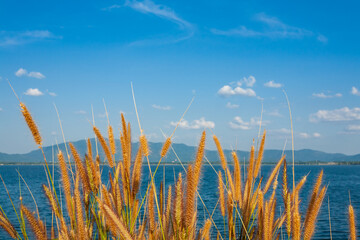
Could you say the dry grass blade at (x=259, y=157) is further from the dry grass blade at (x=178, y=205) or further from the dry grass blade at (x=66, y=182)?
the dry grass blade at (x=66, y=182)

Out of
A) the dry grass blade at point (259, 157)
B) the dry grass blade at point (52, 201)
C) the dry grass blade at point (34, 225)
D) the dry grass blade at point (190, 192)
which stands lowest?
the dry grass blade at point (34, 225)

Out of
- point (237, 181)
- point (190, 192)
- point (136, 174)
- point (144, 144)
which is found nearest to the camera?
point (190, 192)

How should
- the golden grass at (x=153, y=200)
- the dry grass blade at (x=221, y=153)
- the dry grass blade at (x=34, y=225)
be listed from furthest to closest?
the dry grass blade at (x=221, y=153) < the dry grass blade at (x=34, y=225) < the golden grass at (x=153, y=200)

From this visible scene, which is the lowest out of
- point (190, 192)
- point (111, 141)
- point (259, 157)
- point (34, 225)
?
point (34, 225)

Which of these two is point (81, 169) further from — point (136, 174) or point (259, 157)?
point (259, 157)

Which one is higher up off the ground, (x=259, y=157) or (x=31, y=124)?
(x=31, y=124)

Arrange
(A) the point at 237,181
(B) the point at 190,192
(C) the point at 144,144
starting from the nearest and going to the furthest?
(B) the point at 190,192 < (C) the point at 144,144 < (A) the point at 237,181

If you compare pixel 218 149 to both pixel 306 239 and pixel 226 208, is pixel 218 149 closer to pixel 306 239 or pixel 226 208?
pixel 226 208

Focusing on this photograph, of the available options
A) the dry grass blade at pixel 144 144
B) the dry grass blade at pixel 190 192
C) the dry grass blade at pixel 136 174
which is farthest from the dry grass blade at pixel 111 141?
the dry grass blade at pixel 190 192

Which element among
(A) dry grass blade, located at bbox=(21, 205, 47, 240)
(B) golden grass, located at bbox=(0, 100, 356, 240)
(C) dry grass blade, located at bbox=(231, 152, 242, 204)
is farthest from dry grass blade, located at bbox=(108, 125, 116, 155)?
(C) dry grass blade, located at bbox=(231, 152, 242, 204)

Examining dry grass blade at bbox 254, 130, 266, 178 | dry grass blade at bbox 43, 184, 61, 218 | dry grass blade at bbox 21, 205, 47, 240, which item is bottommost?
dry grass blade at bbox 21, 205, 47, 240

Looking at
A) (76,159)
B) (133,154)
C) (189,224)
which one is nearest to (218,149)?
(133,154)

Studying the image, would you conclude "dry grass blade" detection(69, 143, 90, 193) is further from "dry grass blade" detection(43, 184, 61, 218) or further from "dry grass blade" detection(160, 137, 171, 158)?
"dry grass blade" detection(160, 137, 171, 158)

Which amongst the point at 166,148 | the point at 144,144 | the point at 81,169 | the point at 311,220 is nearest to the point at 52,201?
the point at 81,169
